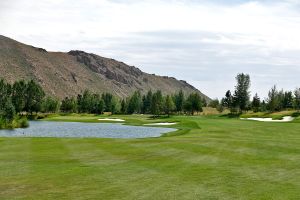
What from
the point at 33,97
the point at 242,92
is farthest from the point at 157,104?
the point at 33,97

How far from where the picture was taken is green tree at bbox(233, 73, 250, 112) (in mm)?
171125

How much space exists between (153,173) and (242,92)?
15490cm

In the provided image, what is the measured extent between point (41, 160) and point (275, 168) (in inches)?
521

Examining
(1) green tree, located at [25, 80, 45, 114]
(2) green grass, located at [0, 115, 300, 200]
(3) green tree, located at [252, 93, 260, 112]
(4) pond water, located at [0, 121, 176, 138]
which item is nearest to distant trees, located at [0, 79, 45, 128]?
(1) green tree, located at [25, 80, 45, 114]

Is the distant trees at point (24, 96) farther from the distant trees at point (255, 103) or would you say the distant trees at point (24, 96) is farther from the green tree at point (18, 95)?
the distant trees at point (255, 103)

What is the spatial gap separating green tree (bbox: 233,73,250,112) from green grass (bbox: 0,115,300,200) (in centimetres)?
14231

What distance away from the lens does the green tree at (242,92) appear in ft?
561

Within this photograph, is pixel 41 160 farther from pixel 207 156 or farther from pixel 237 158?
pixel 237 158

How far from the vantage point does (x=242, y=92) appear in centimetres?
17112

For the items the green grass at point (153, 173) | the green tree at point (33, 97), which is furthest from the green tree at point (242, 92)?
the green grass at point (153, 173)

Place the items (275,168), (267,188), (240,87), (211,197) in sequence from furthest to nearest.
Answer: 1. (240,87)
2. (275,168)
3. (267,188)
4. (211,197)

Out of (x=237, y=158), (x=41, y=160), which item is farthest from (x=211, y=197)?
(x=41, y=160)

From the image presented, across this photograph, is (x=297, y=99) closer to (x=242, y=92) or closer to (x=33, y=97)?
(x=242, y=92)

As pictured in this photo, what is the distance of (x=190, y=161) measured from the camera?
24.4 metres
